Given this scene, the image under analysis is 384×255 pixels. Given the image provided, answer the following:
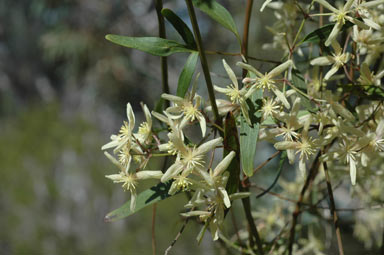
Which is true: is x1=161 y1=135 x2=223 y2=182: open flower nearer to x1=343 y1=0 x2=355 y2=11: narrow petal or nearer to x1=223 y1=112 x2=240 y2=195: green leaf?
x1=223 y1=112 x2=240 y2=195: green leaf

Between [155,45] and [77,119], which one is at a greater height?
[155,45]

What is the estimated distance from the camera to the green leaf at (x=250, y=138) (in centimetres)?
34

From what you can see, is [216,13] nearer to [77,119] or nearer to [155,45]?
[155,45]

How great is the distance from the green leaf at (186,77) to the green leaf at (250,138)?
0.06 metres

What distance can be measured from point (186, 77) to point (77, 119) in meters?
5.32

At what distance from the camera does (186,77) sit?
0.38 meters

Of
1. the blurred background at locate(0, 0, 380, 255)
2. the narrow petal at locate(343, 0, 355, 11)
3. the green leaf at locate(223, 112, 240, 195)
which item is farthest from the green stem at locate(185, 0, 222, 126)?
the blurred background at locate(0, 0, 380, 255)

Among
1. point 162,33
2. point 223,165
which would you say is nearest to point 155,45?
point 162,33

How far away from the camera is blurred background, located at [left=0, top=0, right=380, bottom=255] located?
3.02m

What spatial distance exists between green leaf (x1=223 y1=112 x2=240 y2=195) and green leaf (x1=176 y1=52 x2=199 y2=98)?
0.05 metres

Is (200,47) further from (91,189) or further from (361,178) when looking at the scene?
(91,189)

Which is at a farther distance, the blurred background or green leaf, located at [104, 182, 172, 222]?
the blurred background

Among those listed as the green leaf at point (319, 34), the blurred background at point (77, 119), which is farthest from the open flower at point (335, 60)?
the blurred background at point (77, 119)

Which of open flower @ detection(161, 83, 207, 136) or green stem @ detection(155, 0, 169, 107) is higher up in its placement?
green stem @ detection(155, 0, 169, 107)
